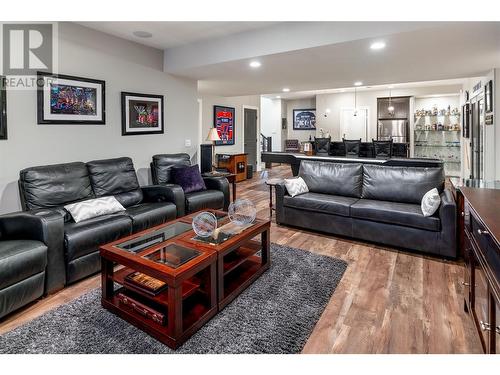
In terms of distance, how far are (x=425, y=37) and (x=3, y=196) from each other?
14.8 feet

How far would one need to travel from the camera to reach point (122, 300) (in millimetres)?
2219

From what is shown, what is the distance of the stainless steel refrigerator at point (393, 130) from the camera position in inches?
386

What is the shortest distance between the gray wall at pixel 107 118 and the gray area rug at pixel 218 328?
1.71m

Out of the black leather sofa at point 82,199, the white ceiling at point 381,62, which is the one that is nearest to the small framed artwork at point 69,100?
the black leather sofa at point 82,199

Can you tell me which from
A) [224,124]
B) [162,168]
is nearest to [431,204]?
[162,168]

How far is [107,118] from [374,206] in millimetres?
3503

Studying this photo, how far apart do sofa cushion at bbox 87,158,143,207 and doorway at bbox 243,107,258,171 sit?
5793mm

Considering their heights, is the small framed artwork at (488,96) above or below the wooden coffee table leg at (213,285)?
above

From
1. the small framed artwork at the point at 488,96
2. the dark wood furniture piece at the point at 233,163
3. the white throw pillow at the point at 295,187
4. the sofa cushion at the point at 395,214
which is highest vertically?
the small framed artwork at the point at 488,96

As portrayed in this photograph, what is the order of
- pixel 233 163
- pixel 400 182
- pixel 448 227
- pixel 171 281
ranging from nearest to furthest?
pixel 171 281 < pixel 448 227 < pixel 400 182 < pixel 233 163

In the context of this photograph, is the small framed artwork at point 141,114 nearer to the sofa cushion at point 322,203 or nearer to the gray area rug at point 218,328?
the sofa cushion at point 322,203

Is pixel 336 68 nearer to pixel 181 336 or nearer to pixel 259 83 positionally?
pixel 259 83

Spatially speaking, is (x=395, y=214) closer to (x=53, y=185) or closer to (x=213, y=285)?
(x=213, y=285)

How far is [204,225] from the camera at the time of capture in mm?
2566
